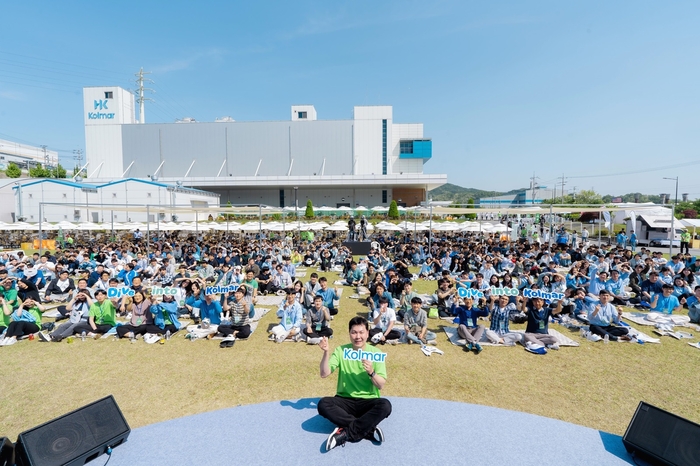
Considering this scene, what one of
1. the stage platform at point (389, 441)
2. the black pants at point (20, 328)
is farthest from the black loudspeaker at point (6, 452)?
the black pants at point (20, 328)

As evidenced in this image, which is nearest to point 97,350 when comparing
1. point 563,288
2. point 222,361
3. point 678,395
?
point 222,361

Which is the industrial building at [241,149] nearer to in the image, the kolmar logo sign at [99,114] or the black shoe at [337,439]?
the kolmar logo sign at [99,114]

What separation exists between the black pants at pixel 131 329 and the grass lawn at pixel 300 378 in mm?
293

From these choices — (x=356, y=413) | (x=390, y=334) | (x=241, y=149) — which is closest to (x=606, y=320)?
(x=390, y=334)

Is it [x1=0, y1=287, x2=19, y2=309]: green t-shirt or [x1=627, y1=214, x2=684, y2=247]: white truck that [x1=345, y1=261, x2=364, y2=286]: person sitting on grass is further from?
[x1=627, y1=214, x2=684, y2=247]: white truck

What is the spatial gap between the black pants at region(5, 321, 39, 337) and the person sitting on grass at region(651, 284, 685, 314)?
53.5 feet

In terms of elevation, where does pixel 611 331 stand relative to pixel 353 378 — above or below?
below

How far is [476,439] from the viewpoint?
13.4ft

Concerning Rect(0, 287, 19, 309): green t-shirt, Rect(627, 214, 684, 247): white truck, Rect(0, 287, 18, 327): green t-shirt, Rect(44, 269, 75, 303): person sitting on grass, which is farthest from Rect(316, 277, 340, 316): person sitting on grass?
Rect(627, 214, 684, 247): white truck

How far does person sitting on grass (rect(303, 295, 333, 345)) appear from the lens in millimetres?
8008

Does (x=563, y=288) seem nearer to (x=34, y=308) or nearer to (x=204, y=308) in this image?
(x=204, y=308)

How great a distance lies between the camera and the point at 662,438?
3.54m

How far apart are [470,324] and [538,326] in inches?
57.1

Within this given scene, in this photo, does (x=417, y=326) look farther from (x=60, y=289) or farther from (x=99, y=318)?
(x=60, y=289)
